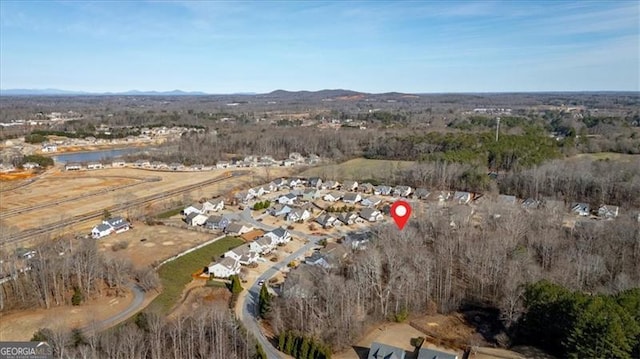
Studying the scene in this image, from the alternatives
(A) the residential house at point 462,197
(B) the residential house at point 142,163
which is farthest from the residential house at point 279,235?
(B) the residential house at point 142,163

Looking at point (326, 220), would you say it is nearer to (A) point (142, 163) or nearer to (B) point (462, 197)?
(B) point (462, 197)

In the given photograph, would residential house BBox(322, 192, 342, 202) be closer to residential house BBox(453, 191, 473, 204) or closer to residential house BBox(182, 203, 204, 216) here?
residential house BBox(453, 191, 473, 204)

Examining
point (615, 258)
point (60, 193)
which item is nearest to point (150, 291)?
point (615, 258)

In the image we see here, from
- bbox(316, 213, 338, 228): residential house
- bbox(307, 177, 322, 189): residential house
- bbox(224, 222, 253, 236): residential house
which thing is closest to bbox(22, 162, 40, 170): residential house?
bbox(307, 177, 322, 189): residential house

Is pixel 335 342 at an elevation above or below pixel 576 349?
below

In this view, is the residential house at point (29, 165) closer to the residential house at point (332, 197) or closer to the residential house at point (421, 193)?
the residential house at point (332, 197)

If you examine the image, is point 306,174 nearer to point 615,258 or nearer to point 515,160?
point 515,160
